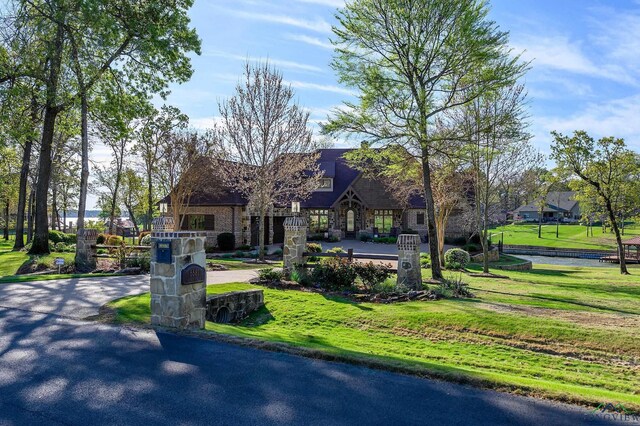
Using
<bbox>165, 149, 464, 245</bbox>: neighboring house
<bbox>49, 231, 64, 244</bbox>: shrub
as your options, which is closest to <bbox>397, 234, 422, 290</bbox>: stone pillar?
<bbox>165, 149, 464, 245</bbox>: neighboring house

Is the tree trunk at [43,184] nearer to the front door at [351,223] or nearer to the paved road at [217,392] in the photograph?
the paved road at [217,392]

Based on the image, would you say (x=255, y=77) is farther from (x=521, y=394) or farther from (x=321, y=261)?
(x=521, y=394)

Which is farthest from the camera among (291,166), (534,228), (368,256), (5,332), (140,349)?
(534,228)

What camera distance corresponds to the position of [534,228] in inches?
2778

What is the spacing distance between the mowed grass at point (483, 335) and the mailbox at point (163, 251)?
1.24 m

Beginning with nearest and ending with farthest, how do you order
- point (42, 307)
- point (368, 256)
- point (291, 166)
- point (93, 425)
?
point (93, 425)
point (42, 307)
point (368, 256)
point (291, 166)

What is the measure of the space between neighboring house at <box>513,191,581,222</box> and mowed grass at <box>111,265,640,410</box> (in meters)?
82.1

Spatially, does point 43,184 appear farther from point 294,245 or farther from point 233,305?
point 233,305

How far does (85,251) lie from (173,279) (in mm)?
11263

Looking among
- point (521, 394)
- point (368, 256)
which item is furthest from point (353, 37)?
point (521, 394)

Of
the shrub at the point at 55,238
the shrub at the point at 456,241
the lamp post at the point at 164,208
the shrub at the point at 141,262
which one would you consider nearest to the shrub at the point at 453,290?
the shrub at the point at 141,262

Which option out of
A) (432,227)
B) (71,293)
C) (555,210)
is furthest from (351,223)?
(555,210)

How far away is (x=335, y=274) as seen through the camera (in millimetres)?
13445

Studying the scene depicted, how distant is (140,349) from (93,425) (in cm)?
219
